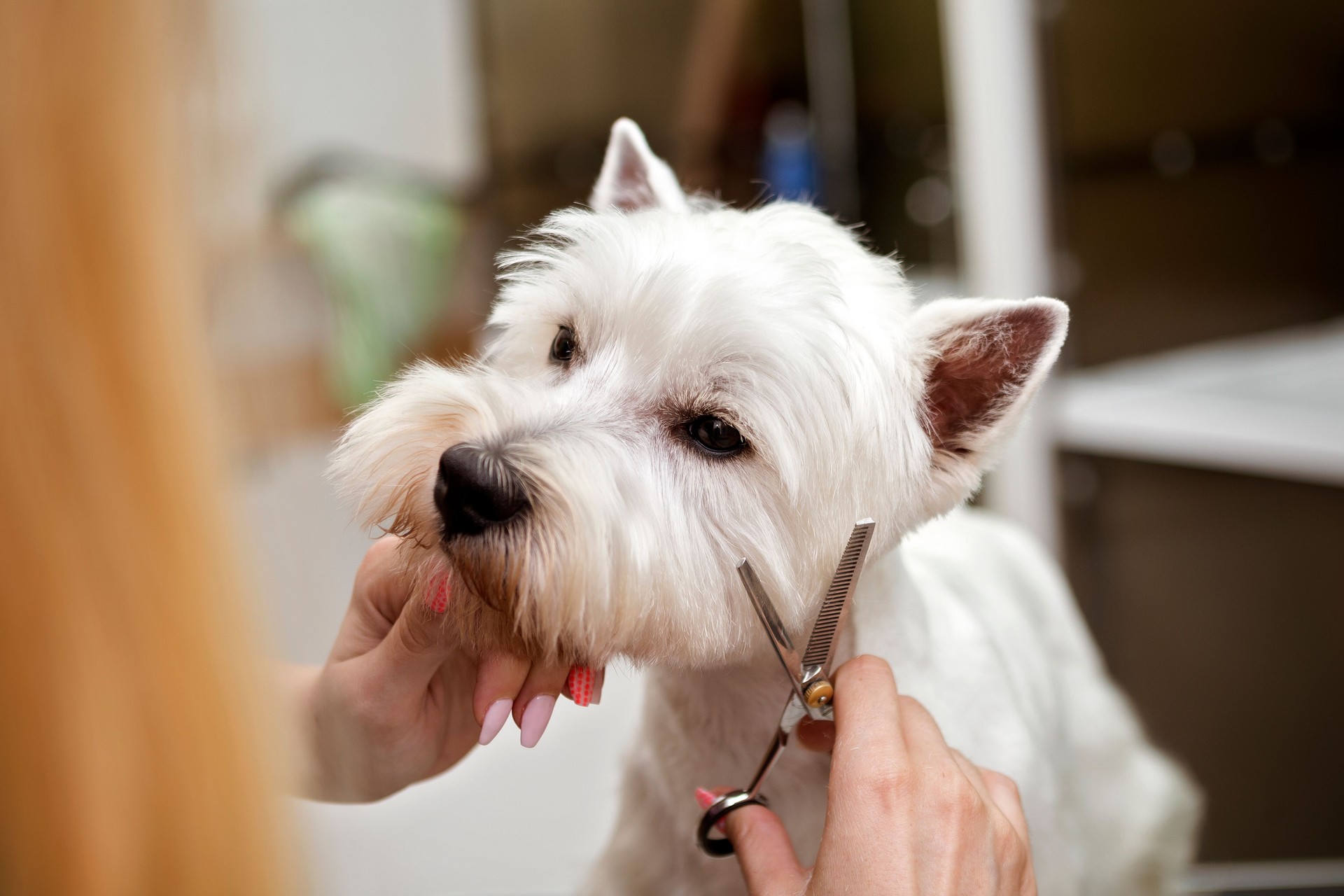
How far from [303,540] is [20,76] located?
1.16ft

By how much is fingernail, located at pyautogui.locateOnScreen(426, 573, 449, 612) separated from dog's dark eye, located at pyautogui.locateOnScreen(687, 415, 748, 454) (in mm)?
220

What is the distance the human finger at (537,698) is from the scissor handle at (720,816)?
138 millimetres

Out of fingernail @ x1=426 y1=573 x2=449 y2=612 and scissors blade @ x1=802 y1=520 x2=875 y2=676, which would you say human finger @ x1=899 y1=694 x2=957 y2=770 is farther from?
fingernail @ x1=426 y1=573 x2=449 y2=612

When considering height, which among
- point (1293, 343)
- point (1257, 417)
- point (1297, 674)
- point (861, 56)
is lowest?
point (1297, 674)

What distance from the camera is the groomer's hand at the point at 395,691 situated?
68 centimetres

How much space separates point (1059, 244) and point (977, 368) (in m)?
1.18

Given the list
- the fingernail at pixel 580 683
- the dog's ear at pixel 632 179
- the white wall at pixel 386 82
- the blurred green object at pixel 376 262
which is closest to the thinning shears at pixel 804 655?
the fingernail at pixel 580 683

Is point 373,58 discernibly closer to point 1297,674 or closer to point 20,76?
point 20,76

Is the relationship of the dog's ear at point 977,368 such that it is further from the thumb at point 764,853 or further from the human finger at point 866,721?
the thumb at point 764,853

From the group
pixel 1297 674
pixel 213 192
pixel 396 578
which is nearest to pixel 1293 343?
pixel 1297 674

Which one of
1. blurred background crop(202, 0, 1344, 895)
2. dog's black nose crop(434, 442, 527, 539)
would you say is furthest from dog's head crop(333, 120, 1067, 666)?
blurred background crop(202, 0, 1344, 895)

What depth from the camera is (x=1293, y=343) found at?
1.66 m

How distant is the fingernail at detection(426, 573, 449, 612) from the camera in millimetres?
661

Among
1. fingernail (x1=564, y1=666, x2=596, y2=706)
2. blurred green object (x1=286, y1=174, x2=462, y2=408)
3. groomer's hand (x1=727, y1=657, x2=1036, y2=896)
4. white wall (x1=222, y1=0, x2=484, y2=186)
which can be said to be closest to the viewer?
groomer's hand (x1=727, y1=657, x2=1036, y2=896)
